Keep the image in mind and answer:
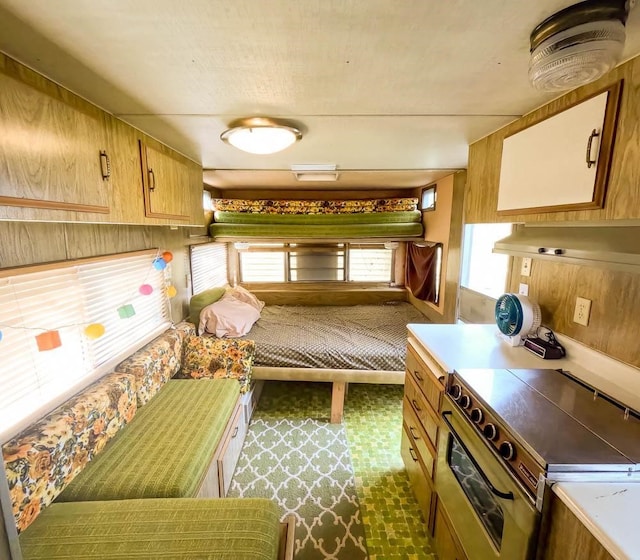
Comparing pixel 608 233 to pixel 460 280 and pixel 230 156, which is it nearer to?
pixel 460 280

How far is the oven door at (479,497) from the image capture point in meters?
0.87

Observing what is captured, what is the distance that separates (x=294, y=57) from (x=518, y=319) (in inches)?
64.0

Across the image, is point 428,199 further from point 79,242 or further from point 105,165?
point 79,242

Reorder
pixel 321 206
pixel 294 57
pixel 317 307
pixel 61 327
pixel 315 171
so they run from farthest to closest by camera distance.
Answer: pixel 317 307
pixel 321 206
pixel 315 171
pixel 61 327
pixel 294 57

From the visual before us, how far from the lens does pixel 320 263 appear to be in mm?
4398

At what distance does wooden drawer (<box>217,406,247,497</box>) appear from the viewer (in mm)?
1766

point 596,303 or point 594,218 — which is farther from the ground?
point 594,218

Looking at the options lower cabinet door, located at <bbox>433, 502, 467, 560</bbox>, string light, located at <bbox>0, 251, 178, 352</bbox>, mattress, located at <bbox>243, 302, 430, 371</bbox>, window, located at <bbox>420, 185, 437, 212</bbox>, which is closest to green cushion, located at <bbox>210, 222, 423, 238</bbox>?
window, located at <bbox>420, 185, 437, 212</bbox>

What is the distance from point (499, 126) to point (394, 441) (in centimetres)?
230

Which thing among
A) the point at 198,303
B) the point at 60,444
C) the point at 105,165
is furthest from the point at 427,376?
the point at 198,303

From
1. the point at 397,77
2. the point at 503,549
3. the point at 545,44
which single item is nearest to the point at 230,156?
the point at 397,77

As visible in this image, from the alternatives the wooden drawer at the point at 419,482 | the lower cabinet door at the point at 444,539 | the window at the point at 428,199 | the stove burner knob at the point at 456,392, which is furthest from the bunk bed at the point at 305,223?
the lower cabinet door at the point at 444,539

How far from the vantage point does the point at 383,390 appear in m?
3.12

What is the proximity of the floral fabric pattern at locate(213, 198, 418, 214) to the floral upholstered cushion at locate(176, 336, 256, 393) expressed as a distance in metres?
1.91
